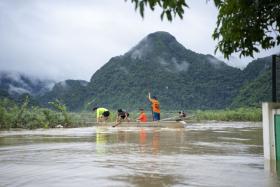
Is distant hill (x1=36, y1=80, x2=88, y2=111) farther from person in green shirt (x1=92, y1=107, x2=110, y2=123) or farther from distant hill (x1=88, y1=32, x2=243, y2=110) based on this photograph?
person in green shirt (x1=92, y1=107, x2=110, y2=123)

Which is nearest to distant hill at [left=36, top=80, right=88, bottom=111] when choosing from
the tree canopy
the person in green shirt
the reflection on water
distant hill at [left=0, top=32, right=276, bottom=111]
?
distant hill at [left=0, top=32, right=276, bottom=111]

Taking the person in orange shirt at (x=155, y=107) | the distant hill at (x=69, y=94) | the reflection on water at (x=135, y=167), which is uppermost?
the distant hill at (x=69, y=94)

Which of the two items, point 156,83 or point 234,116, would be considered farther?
point 156,83

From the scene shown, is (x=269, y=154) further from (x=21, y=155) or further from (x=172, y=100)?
(x=172, y=100)

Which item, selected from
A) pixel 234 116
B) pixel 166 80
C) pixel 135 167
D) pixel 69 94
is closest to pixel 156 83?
pixel 166 80

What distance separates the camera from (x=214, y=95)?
267 feet

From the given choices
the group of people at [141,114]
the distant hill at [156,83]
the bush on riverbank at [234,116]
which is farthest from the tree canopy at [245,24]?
the distant hill at [156,83]

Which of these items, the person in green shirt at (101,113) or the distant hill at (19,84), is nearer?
the person in green shirt at (101,113)

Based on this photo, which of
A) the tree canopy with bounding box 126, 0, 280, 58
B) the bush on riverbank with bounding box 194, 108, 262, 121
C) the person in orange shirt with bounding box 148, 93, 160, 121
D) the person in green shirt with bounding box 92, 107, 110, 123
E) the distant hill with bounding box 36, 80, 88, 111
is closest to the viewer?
the tree canopy with bounding box 126, 0, 280, 58

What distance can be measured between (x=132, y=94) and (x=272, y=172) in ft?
239

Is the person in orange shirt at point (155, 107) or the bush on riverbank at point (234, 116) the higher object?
the person in orange shirt at point (155, 107)

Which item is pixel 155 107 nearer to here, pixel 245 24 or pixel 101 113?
pixel 101 113

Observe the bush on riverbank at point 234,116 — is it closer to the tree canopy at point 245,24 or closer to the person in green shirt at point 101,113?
the person in green shirt at point 101,113

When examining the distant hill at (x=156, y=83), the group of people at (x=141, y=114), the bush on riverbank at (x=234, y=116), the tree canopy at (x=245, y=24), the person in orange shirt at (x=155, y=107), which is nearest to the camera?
the tree canopy at (x=245, y=24)
